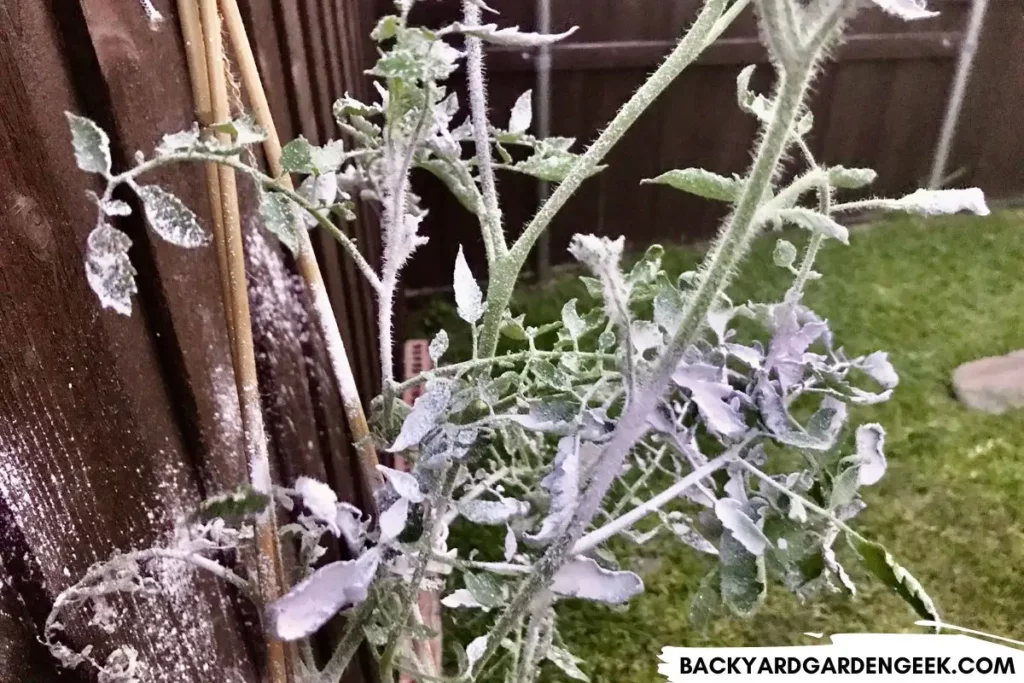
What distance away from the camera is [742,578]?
1.25 feet

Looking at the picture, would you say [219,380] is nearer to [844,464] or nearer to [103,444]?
[103,444]

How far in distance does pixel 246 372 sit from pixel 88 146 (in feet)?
0.59

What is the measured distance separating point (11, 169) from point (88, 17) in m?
0.10

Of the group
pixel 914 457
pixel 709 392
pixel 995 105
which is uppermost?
pixel 709 392

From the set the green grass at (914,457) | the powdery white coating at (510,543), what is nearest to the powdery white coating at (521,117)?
the powdery white coating at (510,543)

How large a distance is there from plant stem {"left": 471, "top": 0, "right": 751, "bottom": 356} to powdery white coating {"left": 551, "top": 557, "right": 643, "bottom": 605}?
0.14m

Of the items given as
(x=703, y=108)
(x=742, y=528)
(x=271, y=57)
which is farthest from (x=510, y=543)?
(x=703, y=108)

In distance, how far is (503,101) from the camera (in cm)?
175

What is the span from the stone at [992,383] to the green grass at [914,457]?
0.02 metres

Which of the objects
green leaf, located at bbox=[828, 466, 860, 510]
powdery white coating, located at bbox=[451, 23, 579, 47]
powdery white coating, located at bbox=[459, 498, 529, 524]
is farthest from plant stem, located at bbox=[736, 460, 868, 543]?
powdery white coating, located at bbox=[451, 23, 579, 47]

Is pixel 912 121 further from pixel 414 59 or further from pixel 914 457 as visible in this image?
pixel 414 59

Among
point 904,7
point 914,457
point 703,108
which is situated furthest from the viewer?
point 703,108

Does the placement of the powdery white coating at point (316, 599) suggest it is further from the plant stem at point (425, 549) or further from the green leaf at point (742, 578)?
the green leaf at point (742, 578)

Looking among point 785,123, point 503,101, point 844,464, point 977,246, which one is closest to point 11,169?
Answer: point 785,123
